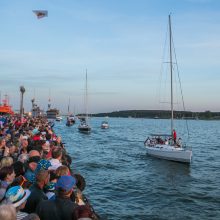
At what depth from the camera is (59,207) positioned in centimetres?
560

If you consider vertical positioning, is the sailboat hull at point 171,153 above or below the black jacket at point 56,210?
below

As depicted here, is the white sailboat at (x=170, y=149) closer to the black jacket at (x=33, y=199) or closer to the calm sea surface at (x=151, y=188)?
the calm sea surface at (x=151, y=188)

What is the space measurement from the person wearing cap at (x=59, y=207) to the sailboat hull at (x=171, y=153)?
1043 inches

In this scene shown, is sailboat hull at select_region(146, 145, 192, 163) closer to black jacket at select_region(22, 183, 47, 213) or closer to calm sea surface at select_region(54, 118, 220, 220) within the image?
calm sea surface at select_region(54, 118, 220, 220)

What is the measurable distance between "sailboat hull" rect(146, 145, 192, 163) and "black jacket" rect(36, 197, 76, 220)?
2660 cm

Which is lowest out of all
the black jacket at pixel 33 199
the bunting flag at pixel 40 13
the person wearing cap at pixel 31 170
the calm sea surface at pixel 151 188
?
the calm sea surface at pixel 151 188

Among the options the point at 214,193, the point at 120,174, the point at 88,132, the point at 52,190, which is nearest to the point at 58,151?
the point at 52,190

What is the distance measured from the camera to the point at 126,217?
15578 mm

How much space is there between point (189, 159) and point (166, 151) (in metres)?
2.49

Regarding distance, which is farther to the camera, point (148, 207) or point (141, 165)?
point (141, 165)

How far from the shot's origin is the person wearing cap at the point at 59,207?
218 inches

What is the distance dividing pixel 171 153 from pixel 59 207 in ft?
90.2

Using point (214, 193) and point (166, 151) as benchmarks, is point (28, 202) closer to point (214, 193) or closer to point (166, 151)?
point (214, 193)

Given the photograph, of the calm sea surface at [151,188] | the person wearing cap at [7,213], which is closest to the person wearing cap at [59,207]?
the person wearing cap at [7,213]
